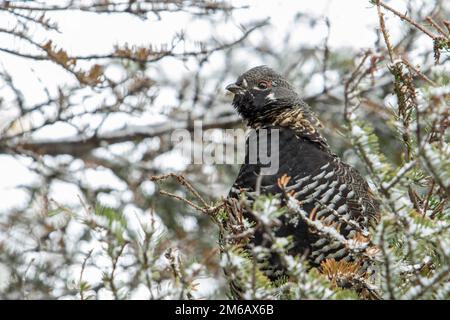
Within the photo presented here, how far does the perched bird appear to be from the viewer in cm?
336

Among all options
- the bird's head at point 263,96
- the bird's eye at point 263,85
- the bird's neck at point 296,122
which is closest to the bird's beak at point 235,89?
the bird's head at point 263,96

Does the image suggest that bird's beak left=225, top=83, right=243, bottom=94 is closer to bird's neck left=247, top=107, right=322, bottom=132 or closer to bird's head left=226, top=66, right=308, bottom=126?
bird's head left=226, top=66, right=308, bottom=126

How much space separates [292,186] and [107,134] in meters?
2.63

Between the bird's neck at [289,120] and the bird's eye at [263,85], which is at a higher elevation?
the bird's eye at [263,85]

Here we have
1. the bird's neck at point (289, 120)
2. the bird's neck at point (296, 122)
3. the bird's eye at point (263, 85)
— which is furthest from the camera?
the bird's eye at point (263, 85)

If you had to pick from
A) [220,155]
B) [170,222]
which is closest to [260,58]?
[220,155]

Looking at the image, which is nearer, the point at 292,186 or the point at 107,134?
the point at 292,186

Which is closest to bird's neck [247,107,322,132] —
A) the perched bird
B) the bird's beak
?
the perched bird

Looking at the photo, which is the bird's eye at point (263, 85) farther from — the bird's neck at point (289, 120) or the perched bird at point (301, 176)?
the bird's neck at point (289, 120)

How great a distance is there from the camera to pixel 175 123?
237 inches

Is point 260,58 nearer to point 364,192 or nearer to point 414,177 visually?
point 364,192

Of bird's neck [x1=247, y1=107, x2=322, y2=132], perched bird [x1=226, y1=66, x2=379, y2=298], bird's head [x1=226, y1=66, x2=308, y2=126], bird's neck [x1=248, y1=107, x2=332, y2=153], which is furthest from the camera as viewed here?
bird's head [x1=226, y1=66, x2=308, y2=126]

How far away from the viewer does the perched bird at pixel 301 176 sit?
3363 mm
